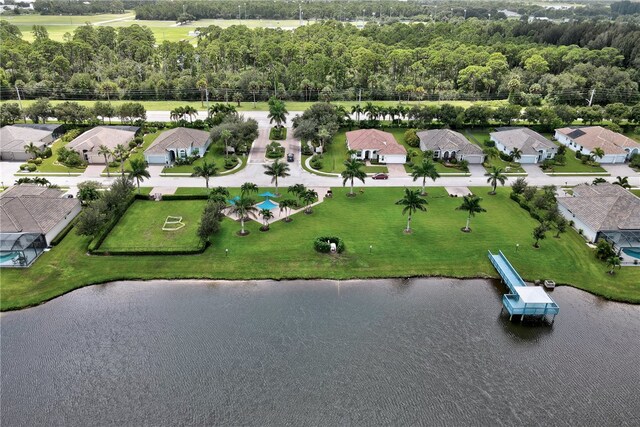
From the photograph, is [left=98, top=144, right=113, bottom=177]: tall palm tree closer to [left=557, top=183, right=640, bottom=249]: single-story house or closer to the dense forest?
the dense forest

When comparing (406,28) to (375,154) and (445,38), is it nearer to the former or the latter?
(445,38)

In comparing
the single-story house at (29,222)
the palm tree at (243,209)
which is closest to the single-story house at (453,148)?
the palm tree at (243,209)

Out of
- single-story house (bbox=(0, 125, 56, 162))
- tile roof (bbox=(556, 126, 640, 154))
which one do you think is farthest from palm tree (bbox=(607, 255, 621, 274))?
single-story house (bbox=(0, 125, 56, 162))

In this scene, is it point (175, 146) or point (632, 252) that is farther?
point (175, 146)

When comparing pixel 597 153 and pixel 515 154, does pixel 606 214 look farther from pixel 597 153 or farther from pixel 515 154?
pixel 597 153

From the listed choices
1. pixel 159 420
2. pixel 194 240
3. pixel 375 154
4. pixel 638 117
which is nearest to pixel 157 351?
pixel 159 420

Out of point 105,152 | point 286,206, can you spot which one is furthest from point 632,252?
point 105,152

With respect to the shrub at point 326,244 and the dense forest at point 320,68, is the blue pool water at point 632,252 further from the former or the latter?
the dense forest at point 320,68
